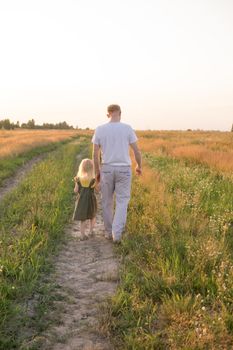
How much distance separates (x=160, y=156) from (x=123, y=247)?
1521cm

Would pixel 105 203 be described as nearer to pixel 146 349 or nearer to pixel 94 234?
pixel 94 234

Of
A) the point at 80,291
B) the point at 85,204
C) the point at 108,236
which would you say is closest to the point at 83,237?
the point at 108,236

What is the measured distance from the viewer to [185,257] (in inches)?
237

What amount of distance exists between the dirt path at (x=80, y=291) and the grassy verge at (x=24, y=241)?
25cm

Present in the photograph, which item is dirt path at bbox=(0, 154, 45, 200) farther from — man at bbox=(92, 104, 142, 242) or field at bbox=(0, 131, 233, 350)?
man at bbox=(92, 104, 142, 242)

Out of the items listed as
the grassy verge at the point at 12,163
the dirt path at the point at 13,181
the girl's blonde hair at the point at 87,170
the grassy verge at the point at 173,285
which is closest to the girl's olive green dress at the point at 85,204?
the girl's blonde hair at the point at 87,170

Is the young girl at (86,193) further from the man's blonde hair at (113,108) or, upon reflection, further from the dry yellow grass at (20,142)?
the dry yellow grass at (20,142)

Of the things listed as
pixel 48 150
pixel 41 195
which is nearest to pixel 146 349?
pixel 41 195

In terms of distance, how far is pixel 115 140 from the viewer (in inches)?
297

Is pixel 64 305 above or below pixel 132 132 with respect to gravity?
below

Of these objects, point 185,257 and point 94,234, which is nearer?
point 185,257

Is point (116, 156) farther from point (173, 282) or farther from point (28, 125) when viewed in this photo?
point (28, 125)

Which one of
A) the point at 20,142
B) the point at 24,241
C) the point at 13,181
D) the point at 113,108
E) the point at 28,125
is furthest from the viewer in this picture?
the point at 28,125

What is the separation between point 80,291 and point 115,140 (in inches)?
118
